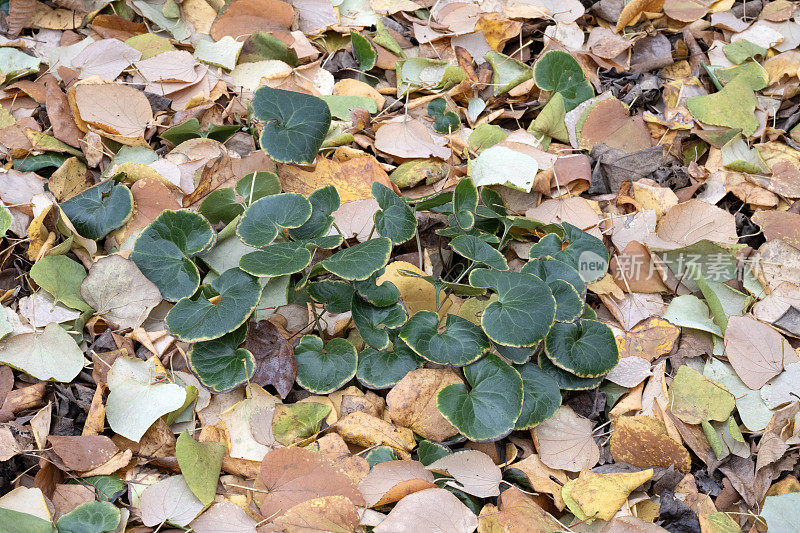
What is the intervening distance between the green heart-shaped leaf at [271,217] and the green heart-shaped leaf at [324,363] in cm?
20

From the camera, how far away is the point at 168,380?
3.96 feet

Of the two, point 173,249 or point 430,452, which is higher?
point 173,249

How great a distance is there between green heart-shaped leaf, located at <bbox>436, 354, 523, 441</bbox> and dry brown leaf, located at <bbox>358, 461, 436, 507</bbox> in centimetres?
10

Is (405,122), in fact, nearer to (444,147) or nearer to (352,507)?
(444,147)

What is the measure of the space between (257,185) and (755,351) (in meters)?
1.04

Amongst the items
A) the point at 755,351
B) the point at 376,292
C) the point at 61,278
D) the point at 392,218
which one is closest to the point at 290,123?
the point at 392,218

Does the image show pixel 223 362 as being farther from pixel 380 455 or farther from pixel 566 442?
pixel 566 442

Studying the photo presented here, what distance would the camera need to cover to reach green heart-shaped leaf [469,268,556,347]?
1111 mm

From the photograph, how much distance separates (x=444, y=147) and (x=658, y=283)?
0.57 metres

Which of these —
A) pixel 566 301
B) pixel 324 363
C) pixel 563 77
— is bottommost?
pixel 324 363

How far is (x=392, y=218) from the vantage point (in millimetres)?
1249

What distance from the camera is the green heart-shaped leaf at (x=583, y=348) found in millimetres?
1191

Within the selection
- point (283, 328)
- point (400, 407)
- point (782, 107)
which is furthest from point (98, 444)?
point (782, 107)

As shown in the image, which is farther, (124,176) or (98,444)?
(124,176)
